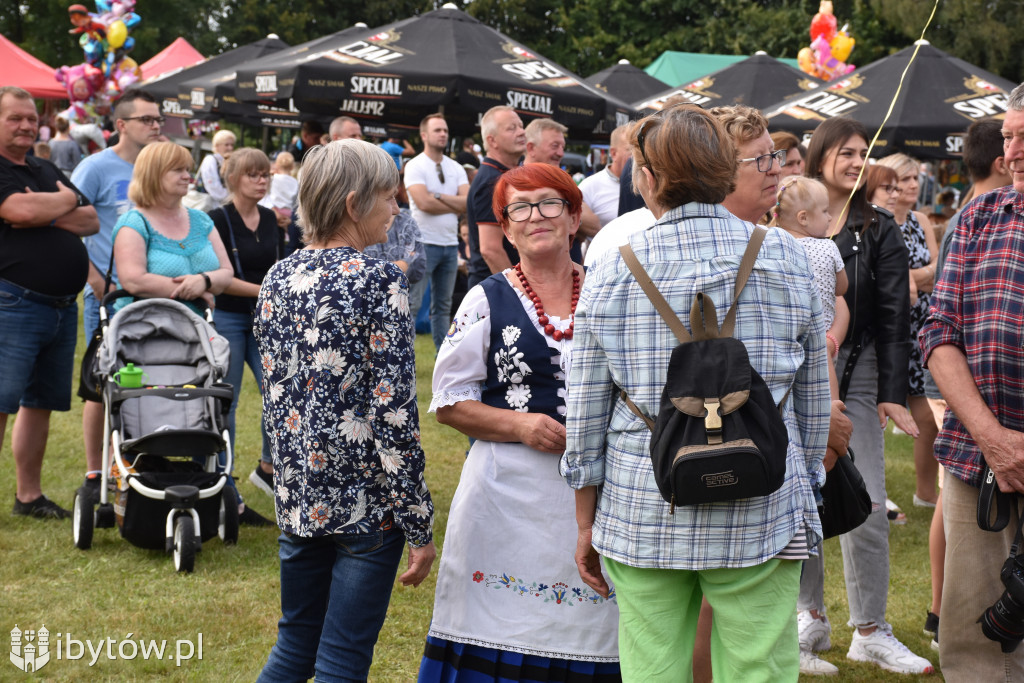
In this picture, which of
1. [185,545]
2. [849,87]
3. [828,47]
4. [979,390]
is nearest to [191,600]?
[185,545]

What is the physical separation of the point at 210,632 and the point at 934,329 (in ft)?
9.82

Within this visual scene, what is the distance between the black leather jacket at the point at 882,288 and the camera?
13.3 feet

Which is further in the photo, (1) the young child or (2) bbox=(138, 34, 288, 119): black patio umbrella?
(2) bbox=(138, 34, 288, 119): black patio umbrella

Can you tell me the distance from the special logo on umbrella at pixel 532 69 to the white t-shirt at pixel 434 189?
3.94 ft

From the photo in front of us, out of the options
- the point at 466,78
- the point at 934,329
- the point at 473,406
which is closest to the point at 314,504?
the point at 473,406

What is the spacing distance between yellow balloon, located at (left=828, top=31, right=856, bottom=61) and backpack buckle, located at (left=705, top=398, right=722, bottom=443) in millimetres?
18729

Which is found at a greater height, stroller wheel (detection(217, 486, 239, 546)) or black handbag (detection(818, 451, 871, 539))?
black handbag (detection(818, 451, 871, 539))

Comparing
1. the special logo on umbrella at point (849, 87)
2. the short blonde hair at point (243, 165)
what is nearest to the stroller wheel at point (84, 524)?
the short blonde hair at point (243, 165)

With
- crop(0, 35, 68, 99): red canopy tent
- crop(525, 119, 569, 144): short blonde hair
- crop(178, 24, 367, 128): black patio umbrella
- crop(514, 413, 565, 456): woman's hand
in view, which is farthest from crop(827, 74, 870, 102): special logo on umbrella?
crop(0, 35, 68, 99): red canopy tent

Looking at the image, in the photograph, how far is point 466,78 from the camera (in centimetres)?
961

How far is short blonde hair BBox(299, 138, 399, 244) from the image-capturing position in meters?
2.97

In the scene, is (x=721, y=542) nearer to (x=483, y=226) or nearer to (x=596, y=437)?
(x=596, y=437)

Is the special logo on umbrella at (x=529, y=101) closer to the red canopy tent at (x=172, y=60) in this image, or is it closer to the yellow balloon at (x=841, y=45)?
the yellow balloon at (x=841, y=45)

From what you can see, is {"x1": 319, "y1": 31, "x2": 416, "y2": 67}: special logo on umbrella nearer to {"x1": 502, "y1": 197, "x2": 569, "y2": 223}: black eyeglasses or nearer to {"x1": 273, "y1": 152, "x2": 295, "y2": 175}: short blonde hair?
{"x1": 273, "y1": 152, "x2": 295, "y2": 175}: short blonde hair
